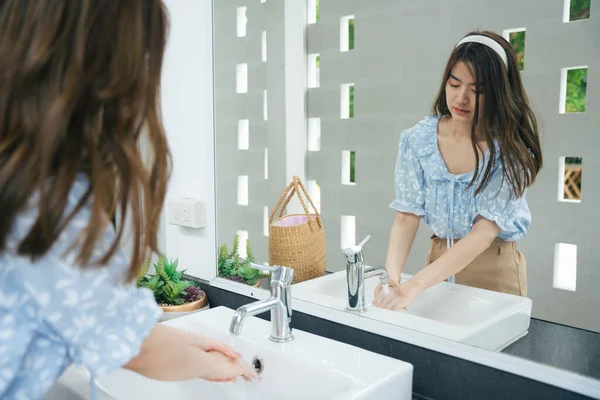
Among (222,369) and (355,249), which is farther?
(355,249)

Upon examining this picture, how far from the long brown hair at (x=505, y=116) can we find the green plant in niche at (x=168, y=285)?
0.75 meters

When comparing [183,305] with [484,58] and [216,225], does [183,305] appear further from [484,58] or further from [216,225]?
[484,58]

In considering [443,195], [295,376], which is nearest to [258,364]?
[295,376]

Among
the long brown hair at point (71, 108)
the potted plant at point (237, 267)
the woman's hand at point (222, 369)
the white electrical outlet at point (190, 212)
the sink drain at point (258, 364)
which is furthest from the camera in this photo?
the white electrical outlet at point (190, 212)

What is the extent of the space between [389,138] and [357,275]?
0.29 m

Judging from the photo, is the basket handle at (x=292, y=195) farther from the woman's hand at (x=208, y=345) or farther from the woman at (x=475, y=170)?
the woman's hand at (x=208, y=345)

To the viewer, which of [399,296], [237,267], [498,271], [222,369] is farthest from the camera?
[237,267]

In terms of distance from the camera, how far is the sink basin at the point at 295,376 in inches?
39.0

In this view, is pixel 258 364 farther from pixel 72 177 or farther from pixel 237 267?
pixel 72 177

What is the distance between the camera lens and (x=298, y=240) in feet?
4.63

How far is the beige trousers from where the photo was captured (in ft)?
3.56

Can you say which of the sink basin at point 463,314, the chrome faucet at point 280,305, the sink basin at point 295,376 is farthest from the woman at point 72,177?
the sink basin at point 463,314

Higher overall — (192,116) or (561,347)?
(192,116)

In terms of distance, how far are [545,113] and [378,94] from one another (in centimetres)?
34
